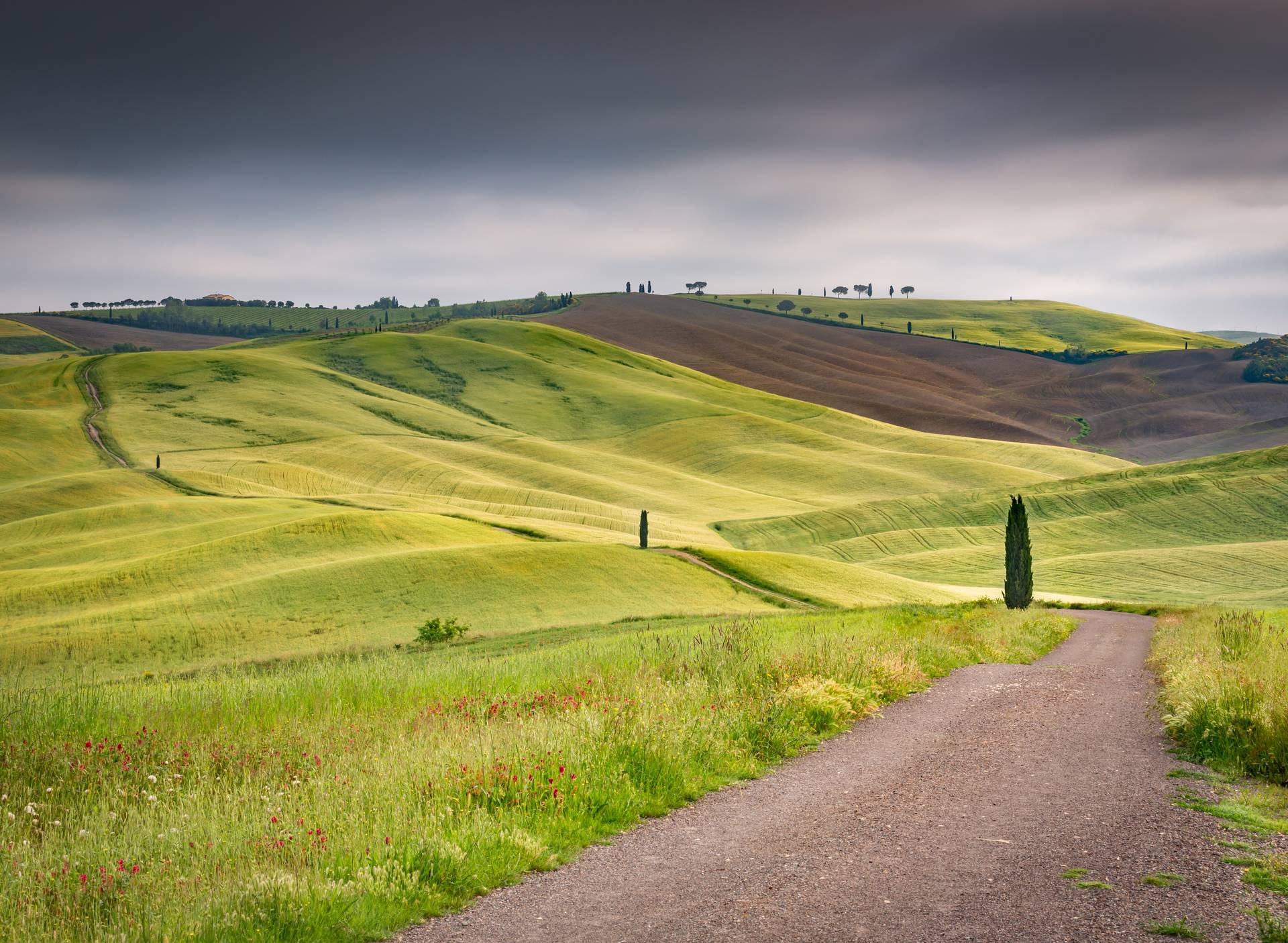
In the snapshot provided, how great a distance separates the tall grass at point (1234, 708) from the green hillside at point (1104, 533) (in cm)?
4782

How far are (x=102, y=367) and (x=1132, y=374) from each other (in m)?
194

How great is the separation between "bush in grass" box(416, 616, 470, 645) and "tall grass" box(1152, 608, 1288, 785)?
87.7 ft

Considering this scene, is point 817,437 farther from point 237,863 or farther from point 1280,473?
point 237,863

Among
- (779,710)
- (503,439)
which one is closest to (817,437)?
(503,439)

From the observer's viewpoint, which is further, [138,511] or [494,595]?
[138,511]

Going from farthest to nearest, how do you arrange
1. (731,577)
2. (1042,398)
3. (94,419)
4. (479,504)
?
(1042,398)
(94,419)
(479,504)
(731,577)

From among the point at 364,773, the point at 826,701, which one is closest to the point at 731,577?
the point at 826,701

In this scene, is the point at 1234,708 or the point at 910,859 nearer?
the point at 910,859

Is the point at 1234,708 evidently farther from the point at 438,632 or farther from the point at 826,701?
the point at 438,632

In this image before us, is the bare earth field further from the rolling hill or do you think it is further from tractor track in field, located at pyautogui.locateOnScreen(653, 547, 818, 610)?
tractor track in field, located at pyautogui.locateOnScreen(653, 547, 818, 610)

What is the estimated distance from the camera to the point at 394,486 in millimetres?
90000

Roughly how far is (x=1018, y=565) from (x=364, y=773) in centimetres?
4351

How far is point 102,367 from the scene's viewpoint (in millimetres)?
133250

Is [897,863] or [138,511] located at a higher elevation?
[897,863]
